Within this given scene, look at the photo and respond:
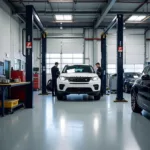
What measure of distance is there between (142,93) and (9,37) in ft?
33.2

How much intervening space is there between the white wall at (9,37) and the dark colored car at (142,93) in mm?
7967

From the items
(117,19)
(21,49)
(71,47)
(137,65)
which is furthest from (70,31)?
(117,19)

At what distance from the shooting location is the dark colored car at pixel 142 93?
514cm

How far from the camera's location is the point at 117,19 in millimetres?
9477

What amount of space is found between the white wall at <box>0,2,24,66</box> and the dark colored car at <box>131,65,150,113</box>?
797 centimetres

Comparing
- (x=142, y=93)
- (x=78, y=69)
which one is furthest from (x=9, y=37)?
(x=142, y=93)

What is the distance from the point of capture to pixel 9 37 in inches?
536

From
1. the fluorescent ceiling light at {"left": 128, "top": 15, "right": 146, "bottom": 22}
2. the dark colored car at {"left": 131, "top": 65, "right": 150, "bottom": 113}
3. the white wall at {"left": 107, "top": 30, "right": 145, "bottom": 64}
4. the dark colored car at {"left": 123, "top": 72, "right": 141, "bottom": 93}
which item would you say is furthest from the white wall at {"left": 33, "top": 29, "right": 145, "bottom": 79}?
the dark colored car at {"left": 131, "top": 65, "right": 150, "bottom": 113}

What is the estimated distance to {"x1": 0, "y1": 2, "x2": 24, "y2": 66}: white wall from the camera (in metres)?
12.2

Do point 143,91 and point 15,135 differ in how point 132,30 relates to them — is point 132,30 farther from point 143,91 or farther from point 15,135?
point 15,135

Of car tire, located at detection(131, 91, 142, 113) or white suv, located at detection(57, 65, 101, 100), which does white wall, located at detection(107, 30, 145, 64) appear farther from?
car tire, located at detection(131, 91, 142, 113)

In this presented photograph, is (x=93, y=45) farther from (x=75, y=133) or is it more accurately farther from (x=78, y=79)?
(x=75, y=133)

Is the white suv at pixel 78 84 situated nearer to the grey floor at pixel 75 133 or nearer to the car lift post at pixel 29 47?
the car lift post at pixel 29 47

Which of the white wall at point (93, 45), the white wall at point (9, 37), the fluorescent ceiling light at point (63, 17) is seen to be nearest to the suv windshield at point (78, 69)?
the white wall at point (9, 37)
